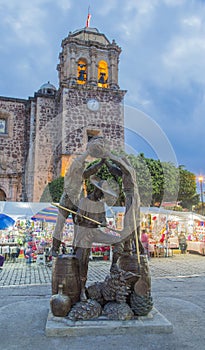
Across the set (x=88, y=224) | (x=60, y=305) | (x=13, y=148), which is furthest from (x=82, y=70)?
(x=60, y=305)

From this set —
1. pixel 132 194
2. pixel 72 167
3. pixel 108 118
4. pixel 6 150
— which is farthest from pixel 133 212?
pixel 6 150

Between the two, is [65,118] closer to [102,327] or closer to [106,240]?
[106,240]

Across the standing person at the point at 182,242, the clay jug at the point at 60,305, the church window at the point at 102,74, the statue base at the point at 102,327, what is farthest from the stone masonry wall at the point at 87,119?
the statue base at the point at 102,327

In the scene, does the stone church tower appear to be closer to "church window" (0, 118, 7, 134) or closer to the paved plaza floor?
"church window" (0, 118, 7, 134)

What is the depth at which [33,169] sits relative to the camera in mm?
22609

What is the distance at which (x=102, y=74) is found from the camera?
79.4ft

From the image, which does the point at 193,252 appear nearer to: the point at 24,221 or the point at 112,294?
the point at 24,221

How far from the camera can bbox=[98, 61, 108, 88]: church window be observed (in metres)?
23.5

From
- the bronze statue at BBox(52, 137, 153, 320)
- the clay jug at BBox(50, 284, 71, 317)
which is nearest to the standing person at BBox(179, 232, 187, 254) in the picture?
the bronze statue at BBox(52, 137, 153, 320)

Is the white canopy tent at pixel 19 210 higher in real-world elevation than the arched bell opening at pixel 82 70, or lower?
lower

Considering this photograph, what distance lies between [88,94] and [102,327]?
2082cm

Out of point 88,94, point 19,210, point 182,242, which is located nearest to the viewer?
point 19,210

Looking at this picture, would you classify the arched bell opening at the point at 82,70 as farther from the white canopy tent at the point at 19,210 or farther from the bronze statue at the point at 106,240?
the bronze statue at the point at 106,240

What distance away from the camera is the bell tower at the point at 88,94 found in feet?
70.7
